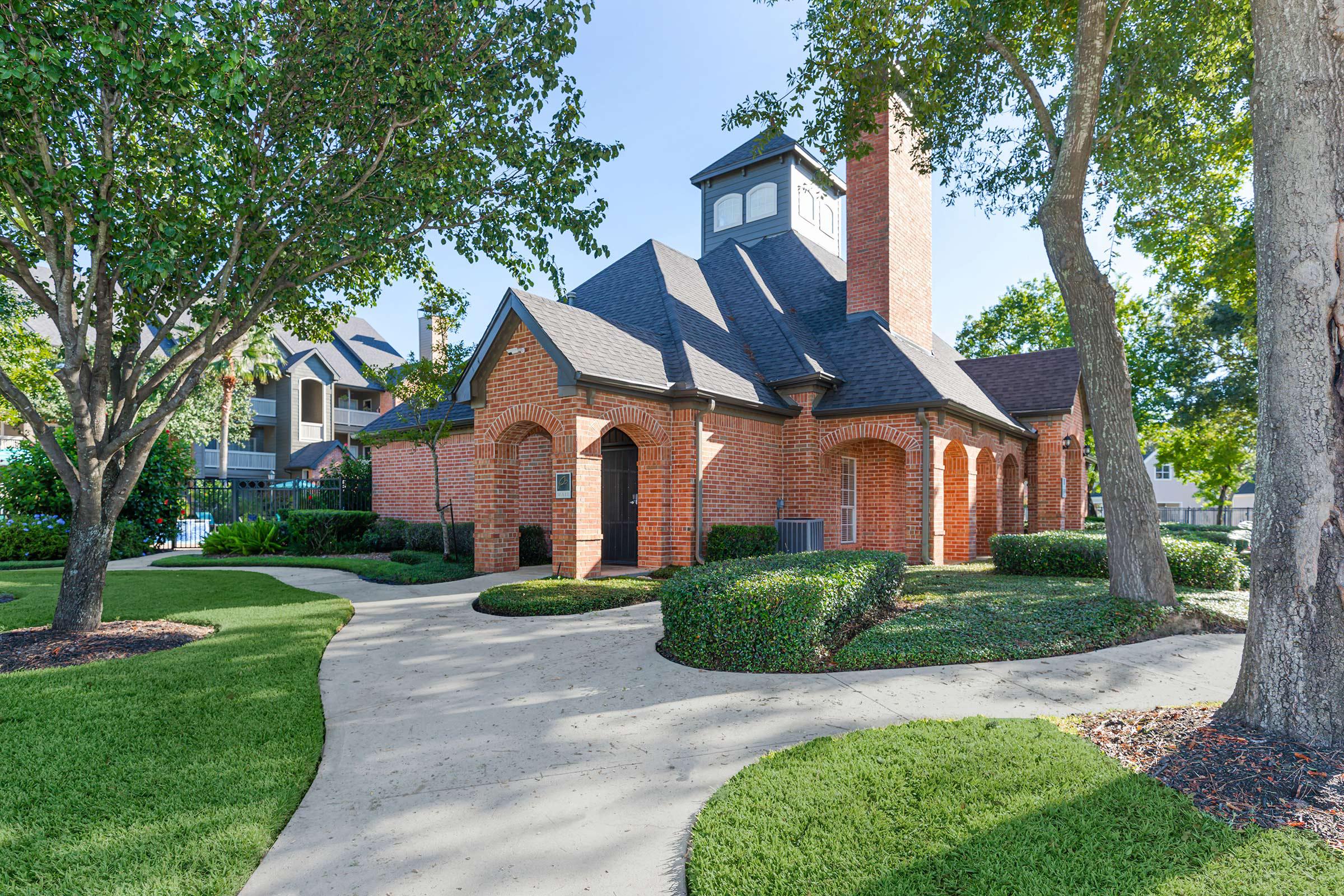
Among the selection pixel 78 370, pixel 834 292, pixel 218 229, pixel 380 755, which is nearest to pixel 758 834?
pixel 380 755

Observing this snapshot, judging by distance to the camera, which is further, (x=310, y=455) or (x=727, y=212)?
(x=310, y=455)


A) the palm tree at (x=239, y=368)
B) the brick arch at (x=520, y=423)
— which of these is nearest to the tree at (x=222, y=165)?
the brick arch at (x=520, y=423)

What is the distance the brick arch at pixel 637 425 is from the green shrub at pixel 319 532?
8.44 m

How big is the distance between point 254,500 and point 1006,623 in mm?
18919

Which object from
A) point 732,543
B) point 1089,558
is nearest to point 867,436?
point 732,543

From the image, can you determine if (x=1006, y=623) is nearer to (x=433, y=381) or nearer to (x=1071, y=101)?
(x=1071, y=101)

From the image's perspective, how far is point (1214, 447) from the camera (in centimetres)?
2809

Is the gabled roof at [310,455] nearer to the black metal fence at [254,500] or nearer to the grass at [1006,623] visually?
the black metal fence at [254,500]

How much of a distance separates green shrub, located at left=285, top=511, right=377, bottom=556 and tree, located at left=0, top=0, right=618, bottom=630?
28.4 ft

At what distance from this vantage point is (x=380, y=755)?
418cm

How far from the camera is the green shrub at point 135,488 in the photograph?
1427cm

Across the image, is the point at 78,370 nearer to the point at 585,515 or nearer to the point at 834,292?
the point at 585,515

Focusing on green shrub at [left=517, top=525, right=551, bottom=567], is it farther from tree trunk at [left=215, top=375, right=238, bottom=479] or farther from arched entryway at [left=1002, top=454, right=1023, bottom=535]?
tree trunk at [left=215, top=375, right=238, bottom=479]

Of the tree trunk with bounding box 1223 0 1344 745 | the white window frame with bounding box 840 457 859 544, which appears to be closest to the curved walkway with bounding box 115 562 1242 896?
the tree trunk with bounding box 1223 0 1344 745
